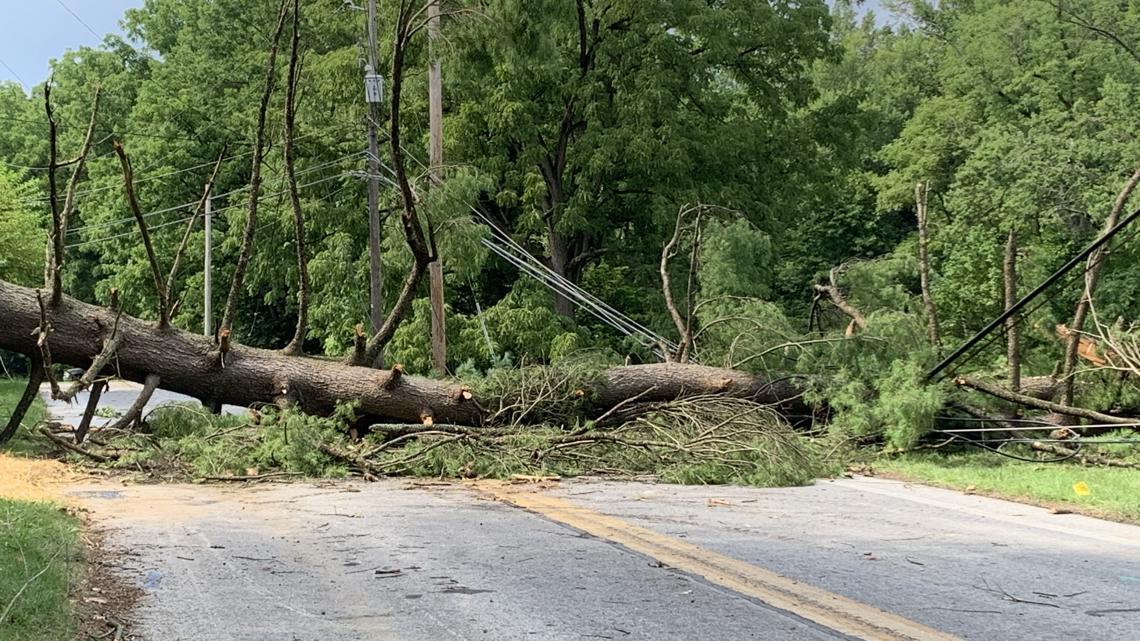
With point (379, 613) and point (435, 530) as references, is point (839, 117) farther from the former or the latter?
point (379, 613)

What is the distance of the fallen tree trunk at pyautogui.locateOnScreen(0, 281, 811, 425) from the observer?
9680mm

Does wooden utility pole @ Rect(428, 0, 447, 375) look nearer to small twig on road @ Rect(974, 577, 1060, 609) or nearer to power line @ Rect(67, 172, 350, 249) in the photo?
power line @ Rect(67, 172, 350, 249)

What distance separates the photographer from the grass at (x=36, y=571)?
3.53 meters

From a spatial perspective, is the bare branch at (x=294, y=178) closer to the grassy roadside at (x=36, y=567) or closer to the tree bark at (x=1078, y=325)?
the grassy roadside at (x=36, y=567)

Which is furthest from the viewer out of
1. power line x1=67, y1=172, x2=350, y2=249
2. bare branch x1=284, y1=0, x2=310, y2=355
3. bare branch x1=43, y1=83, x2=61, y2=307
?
power line x1=67, y1=172, x2=350, y2=249

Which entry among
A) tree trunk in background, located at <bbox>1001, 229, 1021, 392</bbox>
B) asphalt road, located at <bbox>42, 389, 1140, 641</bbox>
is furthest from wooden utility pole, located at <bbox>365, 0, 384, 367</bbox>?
tree trunk in background, located at <bbox>1001, 229, 1021, 392</bbox>

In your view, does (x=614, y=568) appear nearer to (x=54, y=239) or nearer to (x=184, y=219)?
(x=54, y=239)

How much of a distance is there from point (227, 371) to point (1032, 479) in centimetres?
818

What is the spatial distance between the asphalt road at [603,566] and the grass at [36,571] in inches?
11.8

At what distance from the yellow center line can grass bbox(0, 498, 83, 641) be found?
291 cm

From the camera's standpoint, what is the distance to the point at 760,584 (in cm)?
463

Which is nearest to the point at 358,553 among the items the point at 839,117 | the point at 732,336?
the point at 732,336

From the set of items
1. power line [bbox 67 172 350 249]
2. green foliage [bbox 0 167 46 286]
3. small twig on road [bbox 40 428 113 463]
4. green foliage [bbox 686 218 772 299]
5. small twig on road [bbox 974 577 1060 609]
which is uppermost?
power line [bbox 67 172 350 249]

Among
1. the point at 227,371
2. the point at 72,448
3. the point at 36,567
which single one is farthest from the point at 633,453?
the point at 36,567
